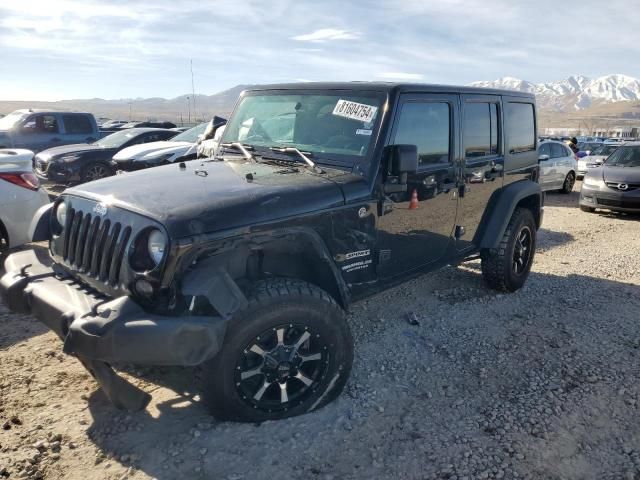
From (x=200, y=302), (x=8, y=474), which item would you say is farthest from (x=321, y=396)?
(x=8, y=474)

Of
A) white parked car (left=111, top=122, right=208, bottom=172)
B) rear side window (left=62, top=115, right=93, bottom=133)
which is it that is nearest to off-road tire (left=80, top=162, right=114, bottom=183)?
white parked car (left=111, top=122, right=208, bottom=172)

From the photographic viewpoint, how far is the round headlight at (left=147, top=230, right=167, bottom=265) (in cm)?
258

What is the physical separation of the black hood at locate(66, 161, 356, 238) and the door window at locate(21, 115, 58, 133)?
11017 mm

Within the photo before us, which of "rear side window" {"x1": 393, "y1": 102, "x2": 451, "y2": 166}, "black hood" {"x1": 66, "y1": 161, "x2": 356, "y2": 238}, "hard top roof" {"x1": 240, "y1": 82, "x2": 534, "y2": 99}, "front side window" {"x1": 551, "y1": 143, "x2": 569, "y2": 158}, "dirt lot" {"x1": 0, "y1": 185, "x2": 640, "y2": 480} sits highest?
"hard top roof" {"x1": 240, "y1": 82, "x2": 534, "y2": 99}

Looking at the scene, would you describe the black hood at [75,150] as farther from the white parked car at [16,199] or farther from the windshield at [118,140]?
the white parked car at [16,199]

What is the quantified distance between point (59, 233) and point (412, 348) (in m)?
2.76

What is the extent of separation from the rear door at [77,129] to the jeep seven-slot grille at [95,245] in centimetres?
1125

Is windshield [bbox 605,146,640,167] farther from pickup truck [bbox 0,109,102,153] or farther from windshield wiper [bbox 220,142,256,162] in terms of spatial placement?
pickup truck [bbox 0,109,102,153]

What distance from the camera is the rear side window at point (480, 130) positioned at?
4.29m

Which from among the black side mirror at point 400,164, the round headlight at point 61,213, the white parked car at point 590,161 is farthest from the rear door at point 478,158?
the white parked car at point 590,161

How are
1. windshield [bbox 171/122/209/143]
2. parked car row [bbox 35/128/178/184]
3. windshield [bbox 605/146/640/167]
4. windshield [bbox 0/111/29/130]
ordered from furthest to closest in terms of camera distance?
windshield [bbox 0/111/29/130] → windshield [bbox 171/122/209/143] → parked car row [bbox 35/128/178/184] → windshield [bbox 605/146/640/167]

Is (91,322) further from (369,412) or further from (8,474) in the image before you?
(369,412)

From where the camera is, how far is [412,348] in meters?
4.05

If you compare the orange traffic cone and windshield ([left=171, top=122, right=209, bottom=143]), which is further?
windshield ([left=171, top=122, right=209, bottom=143])
